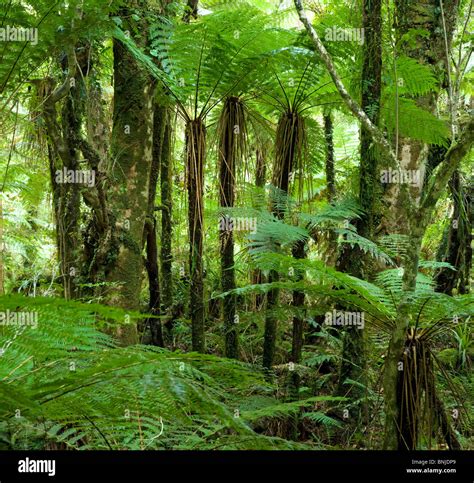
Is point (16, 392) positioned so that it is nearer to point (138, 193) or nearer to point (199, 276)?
point (199, 276)

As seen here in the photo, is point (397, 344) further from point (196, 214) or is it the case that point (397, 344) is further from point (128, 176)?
point (128, 176)

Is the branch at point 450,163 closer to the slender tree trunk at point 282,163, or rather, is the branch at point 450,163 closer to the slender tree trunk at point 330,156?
the slender tree trunk at point 282,163

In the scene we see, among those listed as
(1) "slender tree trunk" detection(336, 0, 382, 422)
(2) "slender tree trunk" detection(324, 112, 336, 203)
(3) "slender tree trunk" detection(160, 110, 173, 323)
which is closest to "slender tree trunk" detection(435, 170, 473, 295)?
(2) "slender tree trunk" detection(324, 112, 336, 203)

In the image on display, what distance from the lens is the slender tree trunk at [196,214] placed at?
3697mm

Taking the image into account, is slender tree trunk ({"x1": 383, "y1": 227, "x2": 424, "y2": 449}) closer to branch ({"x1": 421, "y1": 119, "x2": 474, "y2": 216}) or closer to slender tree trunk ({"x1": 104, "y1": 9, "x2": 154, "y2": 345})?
branch ({"x1": 421, "y1": 119, "x2": 474, "y2": 216})

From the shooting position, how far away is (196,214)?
146 inches

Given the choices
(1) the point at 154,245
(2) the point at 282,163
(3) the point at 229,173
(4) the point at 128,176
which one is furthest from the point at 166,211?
(2) the point at 282,163

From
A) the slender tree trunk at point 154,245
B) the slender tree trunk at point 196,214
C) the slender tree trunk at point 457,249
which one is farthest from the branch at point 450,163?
the slender tree trunk at point 457,249

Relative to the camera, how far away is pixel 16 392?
1.18 meters

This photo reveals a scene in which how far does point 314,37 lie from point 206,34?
1.04 m

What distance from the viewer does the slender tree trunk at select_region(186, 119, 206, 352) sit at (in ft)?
12.1
